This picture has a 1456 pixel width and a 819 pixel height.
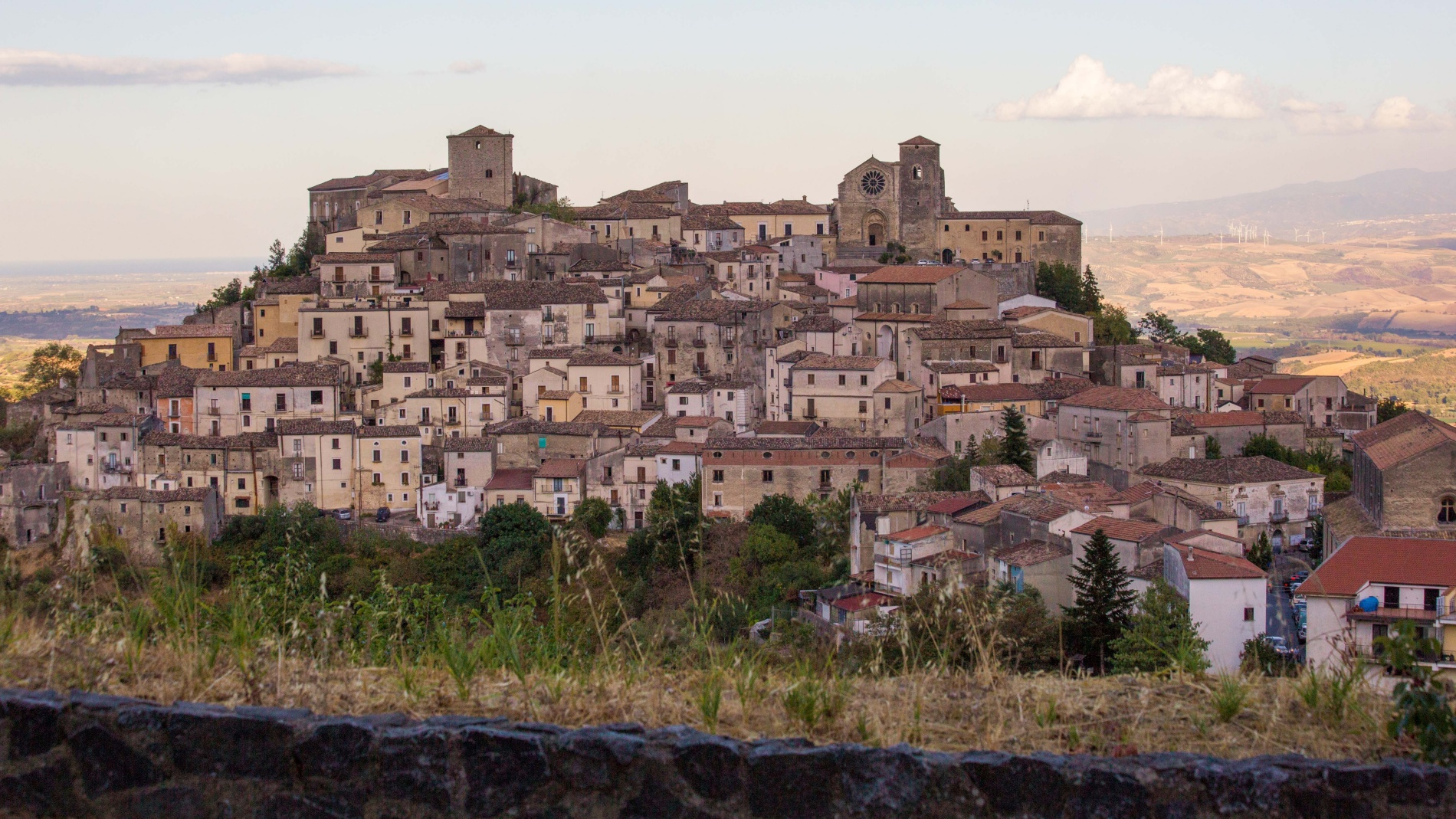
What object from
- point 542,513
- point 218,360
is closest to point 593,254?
point 218,360

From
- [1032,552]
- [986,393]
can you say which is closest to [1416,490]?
[1032,552]

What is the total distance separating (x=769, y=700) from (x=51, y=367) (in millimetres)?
52579

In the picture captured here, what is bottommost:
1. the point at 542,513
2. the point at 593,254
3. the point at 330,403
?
the point at 542,513

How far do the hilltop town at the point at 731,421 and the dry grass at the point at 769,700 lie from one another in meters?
15.5

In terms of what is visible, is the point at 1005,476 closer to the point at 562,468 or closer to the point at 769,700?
the point at 562,468

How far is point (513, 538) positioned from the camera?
96.3 feet

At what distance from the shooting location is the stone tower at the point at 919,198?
164 feet

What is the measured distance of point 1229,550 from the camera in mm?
22328

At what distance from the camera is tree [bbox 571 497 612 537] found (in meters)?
30.2

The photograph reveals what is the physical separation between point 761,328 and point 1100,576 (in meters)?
18.8

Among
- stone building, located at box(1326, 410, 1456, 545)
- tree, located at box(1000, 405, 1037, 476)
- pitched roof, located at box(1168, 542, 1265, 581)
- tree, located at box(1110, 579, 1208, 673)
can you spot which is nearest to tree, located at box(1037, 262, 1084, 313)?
tree, located at box(1000, 405, 1037, 476)

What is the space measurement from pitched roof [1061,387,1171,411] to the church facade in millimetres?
17475

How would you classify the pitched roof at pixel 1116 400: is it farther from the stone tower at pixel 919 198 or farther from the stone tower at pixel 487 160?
Result: the stone tower at pixel 487 160

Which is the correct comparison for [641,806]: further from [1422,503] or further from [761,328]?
[761,328]
